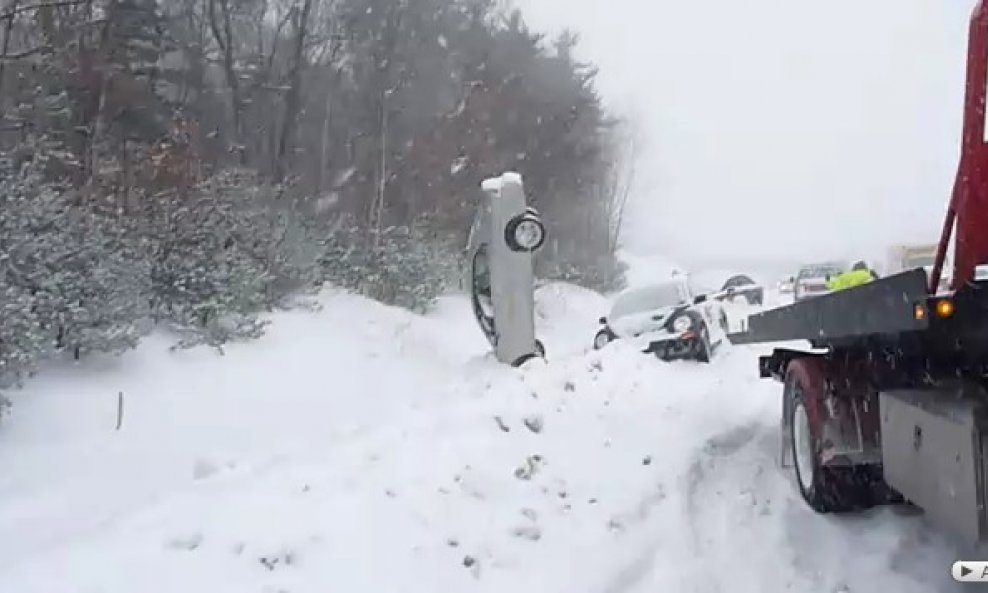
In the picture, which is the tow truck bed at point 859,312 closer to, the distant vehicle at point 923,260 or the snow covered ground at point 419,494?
the distant vehicle at point 923,260

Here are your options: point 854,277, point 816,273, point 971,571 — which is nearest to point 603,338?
point 816,273

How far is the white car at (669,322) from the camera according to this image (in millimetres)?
15023

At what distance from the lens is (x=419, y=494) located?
222 inches

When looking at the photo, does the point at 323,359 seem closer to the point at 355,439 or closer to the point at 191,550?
the point at 355,439

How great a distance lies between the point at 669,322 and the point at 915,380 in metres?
11.3

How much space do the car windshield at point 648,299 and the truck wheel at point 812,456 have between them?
1083cm

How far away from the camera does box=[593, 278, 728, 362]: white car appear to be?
49.3 ft

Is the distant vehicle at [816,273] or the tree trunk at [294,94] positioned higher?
the tree trunk at [294,94]

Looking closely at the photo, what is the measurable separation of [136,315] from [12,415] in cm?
279

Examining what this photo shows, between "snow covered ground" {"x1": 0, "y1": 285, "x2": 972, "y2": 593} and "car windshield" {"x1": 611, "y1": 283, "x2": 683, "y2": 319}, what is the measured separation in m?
7.13

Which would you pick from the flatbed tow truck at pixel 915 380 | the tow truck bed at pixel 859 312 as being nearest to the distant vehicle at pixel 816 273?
the tow truck bed at pixel 859 312

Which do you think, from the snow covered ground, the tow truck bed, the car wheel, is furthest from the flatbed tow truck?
the car wheel

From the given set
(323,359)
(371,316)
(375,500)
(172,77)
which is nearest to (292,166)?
(172,77)

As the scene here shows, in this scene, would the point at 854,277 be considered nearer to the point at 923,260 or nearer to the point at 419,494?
the point at 923,260
